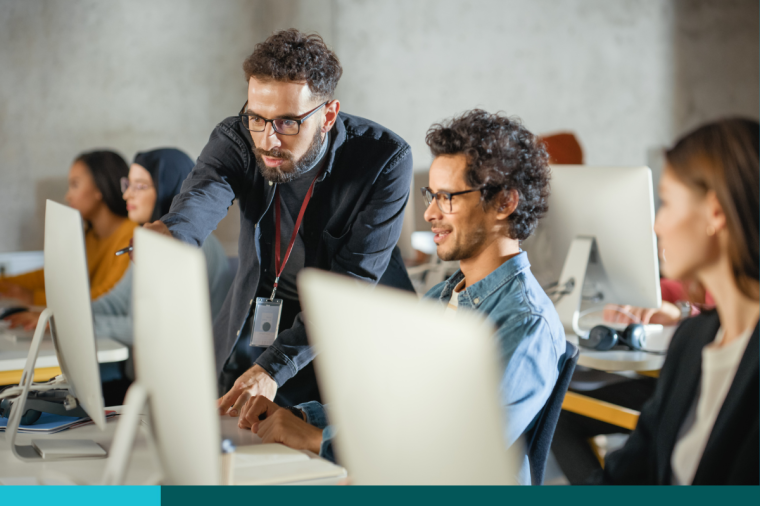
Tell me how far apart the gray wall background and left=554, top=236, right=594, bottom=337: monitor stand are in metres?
1.39

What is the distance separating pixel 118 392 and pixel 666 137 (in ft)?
12.6

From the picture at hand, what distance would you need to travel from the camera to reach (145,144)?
3729mm

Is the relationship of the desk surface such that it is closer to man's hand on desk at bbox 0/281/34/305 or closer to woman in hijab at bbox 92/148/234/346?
woman in hijab at bbox 92/148/234/346

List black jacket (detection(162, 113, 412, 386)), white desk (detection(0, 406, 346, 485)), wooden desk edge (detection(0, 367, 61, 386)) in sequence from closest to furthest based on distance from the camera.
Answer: white desk (detection(0, 406, 346, 485)), black jacket (detection(162, 113, 412, 386)), wooden desk edge (detection(0, 367, 61, 386))

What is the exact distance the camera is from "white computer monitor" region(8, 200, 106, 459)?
103cm

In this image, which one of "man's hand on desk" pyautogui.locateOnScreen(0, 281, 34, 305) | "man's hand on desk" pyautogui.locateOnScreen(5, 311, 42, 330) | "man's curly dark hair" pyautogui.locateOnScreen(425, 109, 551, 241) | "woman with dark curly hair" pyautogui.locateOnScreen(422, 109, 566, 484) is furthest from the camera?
"man's hand on desk" pyautogui.locateOnScreen(0, 281, 34, 305)

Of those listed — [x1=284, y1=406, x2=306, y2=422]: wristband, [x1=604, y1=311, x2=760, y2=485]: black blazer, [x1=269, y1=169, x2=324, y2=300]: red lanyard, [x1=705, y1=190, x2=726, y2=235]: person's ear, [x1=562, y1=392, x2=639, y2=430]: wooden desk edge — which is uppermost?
[x1=705, y1=190, x2=726, y2=235]: person's ear

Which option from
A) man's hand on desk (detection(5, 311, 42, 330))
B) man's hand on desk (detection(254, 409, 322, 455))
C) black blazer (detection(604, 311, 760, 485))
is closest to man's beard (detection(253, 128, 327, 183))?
man's hand on desk (detection(254, 409, 322, 455))

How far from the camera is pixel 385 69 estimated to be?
4234 millimetres

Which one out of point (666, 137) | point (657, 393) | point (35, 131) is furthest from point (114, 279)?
point (666, 137)

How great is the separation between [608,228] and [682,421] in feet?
3.95

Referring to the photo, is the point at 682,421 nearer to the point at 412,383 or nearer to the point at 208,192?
the point at 412,383

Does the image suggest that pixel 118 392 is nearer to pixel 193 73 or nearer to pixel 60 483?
pixel 60 483

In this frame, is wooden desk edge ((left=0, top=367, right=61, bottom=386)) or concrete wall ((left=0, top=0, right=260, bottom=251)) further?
concrete wall ((left=0, top=0, right=260, bottom=251))
